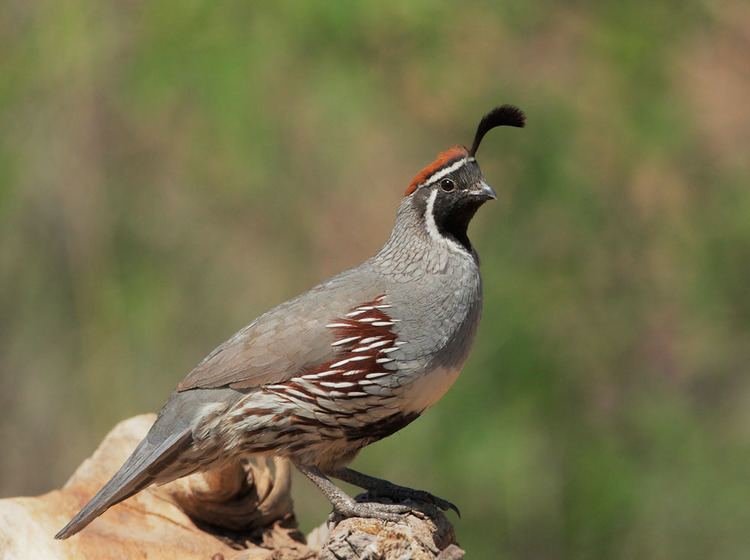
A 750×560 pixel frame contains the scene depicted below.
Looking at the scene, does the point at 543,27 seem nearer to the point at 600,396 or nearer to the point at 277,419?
the point at 600,396

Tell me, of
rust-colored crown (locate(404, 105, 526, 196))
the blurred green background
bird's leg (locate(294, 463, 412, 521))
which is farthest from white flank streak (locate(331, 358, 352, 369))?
the blurred green background

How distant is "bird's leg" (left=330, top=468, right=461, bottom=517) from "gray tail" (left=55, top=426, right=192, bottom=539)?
680 millimetres

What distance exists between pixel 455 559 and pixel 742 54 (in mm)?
5732

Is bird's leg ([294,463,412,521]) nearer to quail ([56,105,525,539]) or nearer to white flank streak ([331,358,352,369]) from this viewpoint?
quail ([56,105,525,539])

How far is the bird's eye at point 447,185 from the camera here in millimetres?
4665

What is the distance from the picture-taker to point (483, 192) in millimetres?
4617

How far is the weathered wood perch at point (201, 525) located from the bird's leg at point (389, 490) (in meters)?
0.09

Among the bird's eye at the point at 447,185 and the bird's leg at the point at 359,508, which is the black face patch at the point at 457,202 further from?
the bird's leg at the point at 359,508

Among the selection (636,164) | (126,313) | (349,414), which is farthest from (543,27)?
(349,414)

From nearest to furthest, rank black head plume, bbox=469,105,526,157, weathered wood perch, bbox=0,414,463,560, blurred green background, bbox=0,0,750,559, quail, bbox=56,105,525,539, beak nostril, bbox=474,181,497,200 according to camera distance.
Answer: weathered wood perch, bbox=0,414,463,560 < quail, bbox=56,105,525,539 < beak nostril, bbox=474,181,497,200 < black head plume, bbox=469,105,526,157 < blurred green background, bbox=0,0,750,559

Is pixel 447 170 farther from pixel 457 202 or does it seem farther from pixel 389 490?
pixel 389 490

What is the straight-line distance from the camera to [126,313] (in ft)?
22.9

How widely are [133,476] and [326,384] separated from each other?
0.76 m

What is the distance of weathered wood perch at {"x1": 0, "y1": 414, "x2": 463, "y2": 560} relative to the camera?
3.95m
